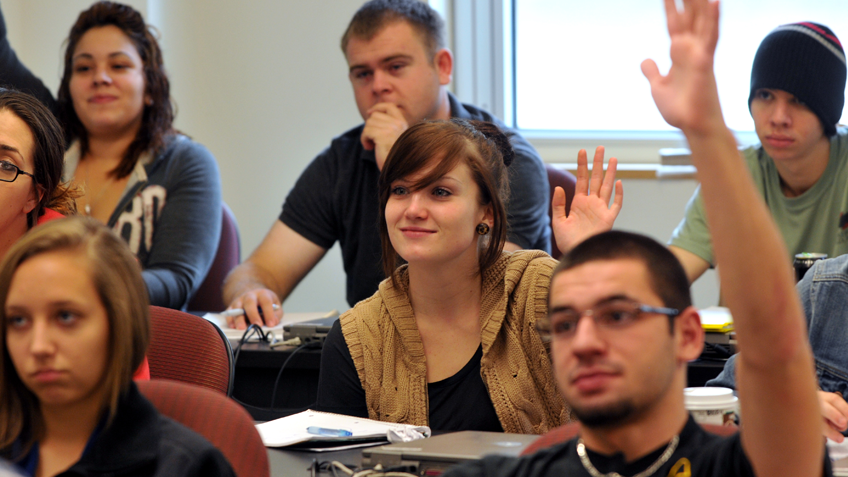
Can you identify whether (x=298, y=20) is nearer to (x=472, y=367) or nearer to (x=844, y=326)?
(x=472, y=367)

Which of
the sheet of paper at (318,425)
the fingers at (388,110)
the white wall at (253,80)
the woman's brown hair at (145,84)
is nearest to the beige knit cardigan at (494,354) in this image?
the sheet of paper at (318,425)

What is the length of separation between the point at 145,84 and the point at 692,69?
2320mm

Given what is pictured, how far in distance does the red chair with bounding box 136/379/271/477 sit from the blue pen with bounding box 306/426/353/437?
0.24 meters

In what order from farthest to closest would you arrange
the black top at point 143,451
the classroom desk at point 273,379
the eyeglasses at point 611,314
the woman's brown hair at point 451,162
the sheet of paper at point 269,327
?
the sheet of paper at point 269,327 < the classroom desk at point 273,379 < the woman's brown hair at point 451,162 < the black top at point 143,451 < the eyeglasses at point 611,314

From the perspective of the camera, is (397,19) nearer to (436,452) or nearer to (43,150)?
(43,150)

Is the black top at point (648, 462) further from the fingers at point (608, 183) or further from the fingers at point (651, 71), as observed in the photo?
the fingers at point (608, 183)

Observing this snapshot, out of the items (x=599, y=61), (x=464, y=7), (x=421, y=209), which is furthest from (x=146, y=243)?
(x=599, y=61)

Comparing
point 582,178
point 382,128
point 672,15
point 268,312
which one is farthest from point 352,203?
point 672,15

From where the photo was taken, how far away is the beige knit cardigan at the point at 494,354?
1671 mm

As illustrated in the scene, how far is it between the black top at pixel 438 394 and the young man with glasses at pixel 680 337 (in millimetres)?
629

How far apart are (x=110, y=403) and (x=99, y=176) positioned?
1.86m

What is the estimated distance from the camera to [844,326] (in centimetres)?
153

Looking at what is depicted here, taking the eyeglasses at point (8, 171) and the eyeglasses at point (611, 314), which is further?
the eyeglasses at point (8, 171)

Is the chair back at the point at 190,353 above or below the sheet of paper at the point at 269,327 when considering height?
above
